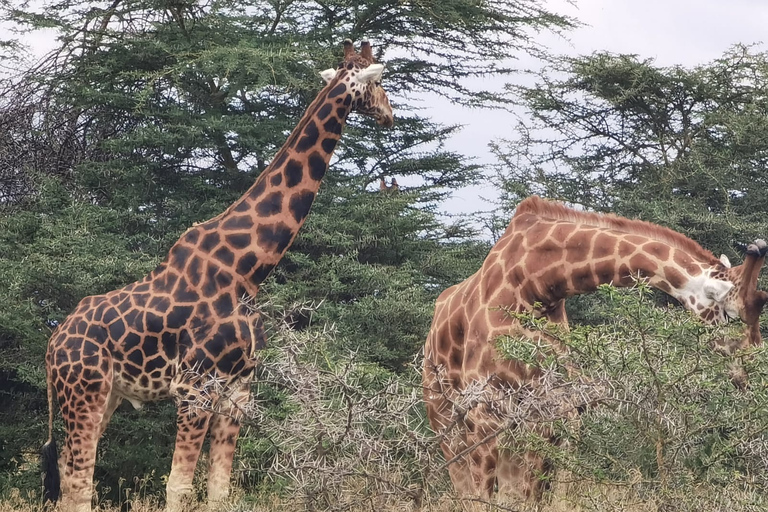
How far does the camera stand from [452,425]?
17.3 ft

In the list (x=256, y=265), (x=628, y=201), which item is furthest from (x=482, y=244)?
(x=256, y=265)

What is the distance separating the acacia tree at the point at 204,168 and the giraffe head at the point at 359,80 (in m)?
3.73

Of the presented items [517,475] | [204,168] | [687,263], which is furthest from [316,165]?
[204,168]

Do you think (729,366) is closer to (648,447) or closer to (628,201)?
(648,447)

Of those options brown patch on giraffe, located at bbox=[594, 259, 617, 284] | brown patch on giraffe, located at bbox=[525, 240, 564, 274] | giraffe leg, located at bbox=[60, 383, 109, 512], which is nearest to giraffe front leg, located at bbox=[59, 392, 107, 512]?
giraffe leg, located at bbox=[60, 383, 109, 512]

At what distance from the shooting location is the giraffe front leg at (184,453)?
6.60 metres

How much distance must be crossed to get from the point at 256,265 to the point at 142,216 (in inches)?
212

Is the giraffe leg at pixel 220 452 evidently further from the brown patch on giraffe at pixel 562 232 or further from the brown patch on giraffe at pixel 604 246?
the brown patch on giraffe at pixel 604 246

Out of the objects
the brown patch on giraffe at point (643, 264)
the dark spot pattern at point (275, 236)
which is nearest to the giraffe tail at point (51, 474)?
the dark spot pattern at point (275, 236)

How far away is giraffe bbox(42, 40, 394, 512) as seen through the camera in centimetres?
661

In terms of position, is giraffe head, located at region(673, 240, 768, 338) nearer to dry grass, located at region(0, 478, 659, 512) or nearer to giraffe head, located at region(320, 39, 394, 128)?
dry grass, located at region(0, 478, 659, 512)

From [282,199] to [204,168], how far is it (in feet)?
19.8

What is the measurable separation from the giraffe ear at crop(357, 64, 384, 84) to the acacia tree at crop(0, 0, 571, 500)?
387 cm

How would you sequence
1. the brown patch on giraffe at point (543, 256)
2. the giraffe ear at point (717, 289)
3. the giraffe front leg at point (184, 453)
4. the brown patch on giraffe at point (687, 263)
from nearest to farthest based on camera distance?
the giraffe ear at point (717, 289) < the brown patch on giraffe at point (687, 263) < the brown patch on giraffe at point (543, 256) < the giraffe front leg at point (184, 453)
